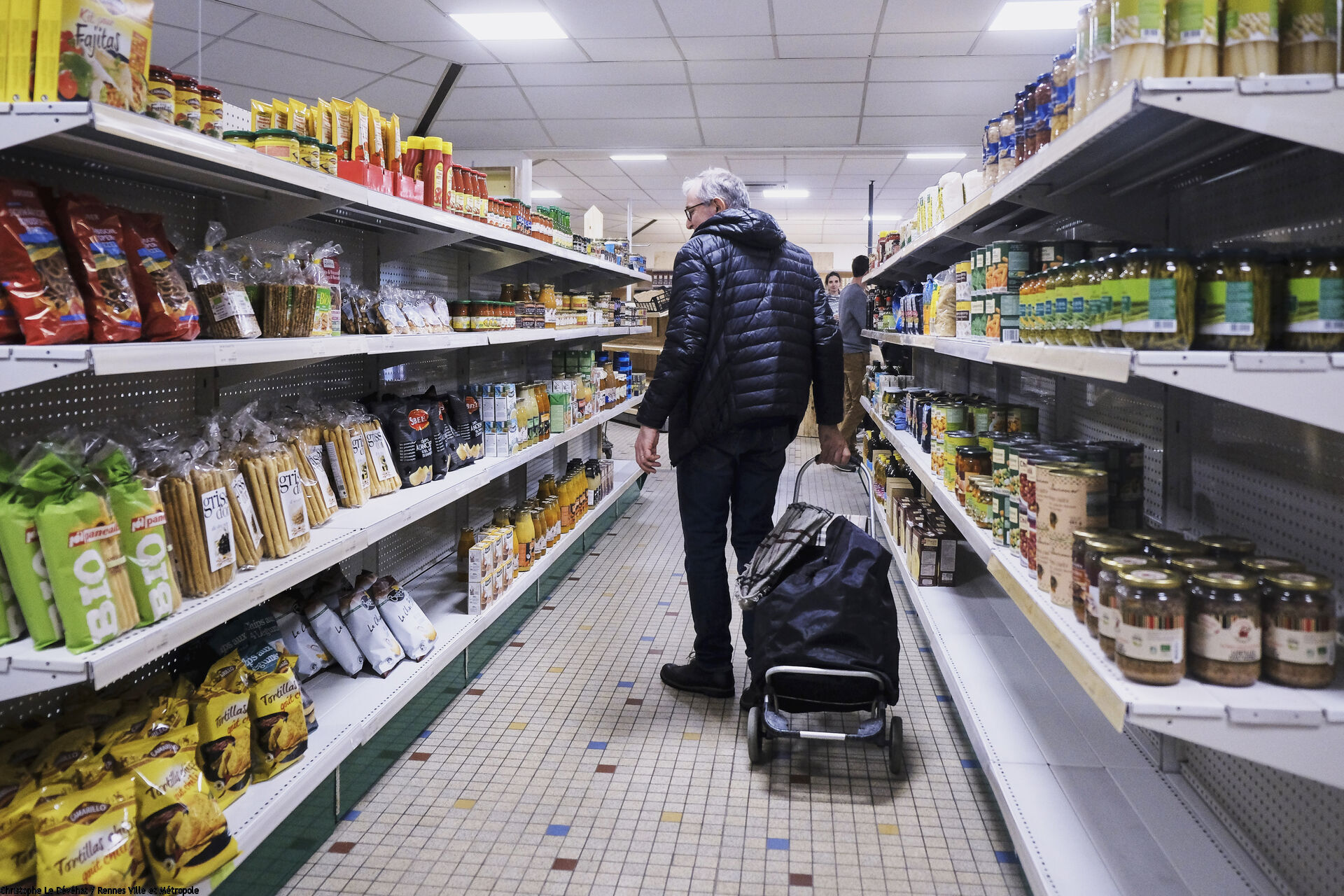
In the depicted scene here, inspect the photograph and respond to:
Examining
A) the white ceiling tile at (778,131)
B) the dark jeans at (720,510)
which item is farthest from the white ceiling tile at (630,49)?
the dark jeans at (720,510)

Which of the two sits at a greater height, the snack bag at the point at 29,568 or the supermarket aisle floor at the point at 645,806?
the snack bag at the point at 29,568

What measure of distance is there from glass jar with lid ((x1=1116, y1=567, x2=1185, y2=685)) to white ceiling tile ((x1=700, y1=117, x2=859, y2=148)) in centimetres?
632

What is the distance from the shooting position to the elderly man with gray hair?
3.03 m

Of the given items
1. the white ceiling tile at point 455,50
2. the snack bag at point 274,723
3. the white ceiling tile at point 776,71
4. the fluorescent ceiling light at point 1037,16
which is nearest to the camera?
the snack bag at point 274,723

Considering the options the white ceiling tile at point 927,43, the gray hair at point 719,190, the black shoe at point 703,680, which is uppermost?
the white ceiling tile at point 927,43

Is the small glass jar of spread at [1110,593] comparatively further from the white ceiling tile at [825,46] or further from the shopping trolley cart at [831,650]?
the white ceiling tile at [825,46]

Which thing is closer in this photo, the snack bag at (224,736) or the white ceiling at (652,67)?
the snack bag at (224,736)

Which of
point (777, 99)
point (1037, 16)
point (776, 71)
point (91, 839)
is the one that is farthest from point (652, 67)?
point (91, 839)

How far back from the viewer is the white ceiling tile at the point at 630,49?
5.41 m

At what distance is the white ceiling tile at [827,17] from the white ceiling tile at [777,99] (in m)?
1.05

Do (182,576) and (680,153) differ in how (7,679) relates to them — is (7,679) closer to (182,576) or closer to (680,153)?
(182,576)

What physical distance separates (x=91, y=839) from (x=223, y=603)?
46 cm

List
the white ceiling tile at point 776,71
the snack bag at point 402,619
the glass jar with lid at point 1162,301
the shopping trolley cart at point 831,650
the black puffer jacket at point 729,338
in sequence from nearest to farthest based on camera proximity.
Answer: the glass jar with lid at point 1162,301, the shopping trolley cart at point 831,650, the snack bag at point 402,619, the black puffer jacket at point 729,338, the white ceiling tile at point 776,71

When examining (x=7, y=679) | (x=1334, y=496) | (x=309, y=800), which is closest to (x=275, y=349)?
(x=7, y=679)
